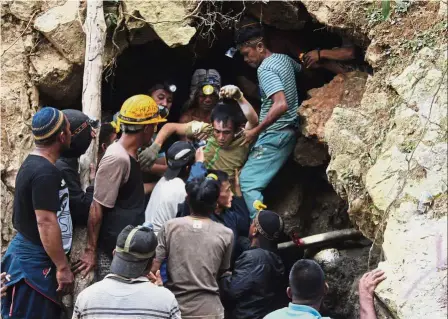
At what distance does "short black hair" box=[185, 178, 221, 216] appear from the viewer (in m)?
5.50

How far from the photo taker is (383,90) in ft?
19.9

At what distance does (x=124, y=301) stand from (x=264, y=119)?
2.63 m

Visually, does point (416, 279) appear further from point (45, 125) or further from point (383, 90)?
point (45, 125)

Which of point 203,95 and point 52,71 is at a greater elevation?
point 52,71

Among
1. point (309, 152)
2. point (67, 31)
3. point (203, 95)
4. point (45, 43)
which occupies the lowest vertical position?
point (309, 152)

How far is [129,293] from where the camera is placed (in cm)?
444

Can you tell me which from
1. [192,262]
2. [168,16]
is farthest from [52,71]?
[192,262]

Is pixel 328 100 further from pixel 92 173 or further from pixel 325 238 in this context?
pixel 92 173

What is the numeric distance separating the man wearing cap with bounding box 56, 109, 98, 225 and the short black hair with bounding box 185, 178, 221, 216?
0.77 m

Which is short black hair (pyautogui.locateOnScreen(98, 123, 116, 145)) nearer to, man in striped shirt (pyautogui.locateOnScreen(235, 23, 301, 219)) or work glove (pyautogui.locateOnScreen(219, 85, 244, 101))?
work glove (pyautogui.locateOnScreen(219, 85, 244, 101))

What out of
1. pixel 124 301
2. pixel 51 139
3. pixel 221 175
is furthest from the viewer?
pixel 221 175

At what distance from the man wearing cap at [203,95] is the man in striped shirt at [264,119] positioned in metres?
0.48

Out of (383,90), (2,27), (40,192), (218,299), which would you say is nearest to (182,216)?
(218,299)

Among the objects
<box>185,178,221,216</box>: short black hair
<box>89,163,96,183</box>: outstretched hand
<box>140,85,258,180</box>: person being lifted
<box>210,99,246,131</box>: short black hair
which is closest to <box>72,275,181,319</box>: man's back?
<box>185,178,221,216</box>: short black hair
